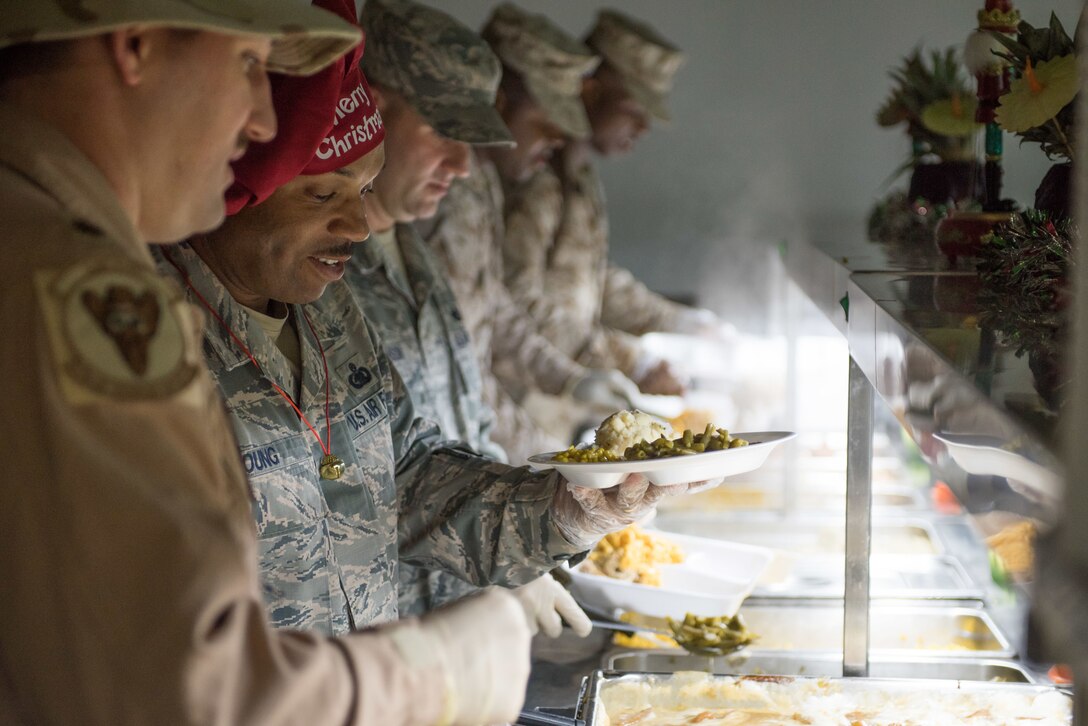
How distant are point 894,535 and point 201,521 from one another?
7.34ft

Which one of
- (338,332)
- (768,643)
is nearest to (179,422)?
(338,332)

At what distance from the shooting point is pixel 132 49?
82 cm

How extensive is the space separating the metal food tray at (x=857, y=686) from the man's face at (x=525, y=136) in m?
1.88

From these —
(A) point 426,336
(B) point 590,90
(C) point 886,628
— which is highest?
(B) point 590,90

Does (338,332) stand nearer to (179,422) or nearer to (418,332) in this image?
(418,332)

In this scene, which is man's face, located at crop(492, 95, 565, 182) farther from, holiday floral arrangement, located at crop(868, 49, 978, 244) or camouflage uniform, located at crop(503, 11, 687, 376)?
holiday floral arrangement, located at crop(868, 49, 978, 244)

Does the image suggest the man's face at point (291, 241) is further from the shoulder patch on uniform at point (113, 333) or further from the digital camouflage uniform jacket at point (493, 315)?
the digital camouflage uniform jacket at point (493, 315)

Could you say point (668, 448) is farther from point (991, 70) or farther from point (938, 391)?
point (991, 70)

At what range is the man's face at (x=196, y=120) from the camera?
2.75 ft

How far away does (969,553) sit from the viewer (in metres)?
2.52

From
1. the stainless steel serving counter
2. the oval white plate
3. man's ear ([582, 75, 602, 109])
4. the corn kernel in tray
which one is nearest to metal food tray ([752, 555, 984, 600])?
the corn kernel in tray

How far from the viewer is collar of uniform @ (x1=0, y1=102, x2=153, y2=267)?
0.81 m

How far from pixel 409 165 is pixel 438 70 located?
19cm

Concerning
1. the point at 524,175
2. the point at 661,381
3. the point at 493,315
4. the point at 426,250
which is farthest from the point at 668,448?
the point at 661,381
